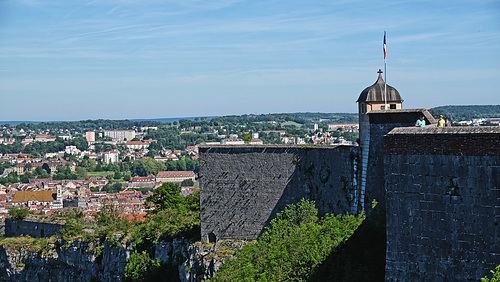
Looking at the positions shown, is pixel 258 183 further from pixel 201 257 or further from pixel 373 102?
pixel 373 102

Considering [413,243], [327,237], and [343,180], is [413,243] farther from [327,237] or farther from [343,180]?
[343,180]

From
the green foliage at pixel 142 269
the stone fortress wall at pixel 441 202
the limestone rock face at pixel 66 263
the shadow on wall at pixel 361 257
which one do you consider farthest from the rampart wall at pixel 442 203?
the limestone rock face at pixel 66 263

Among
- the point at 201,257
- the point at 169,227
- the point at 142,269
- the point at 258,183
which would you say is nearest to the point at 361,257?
the point at 258,183

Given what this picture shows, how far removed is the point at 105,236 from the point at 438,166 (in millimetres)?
26940

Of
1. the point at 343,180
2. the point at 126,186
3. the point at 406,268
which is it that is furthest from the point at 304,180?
the point at 126,186

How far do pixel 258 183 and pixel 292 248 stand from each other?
6.48 meters

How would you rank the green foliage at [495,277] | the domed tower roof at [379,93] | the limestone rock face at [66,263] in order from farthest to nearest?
the limestone rock face at [66,263]
the domed tower roof at [379,93]
the green foliage at [495,277]

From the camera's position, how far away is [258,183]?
27656 mm

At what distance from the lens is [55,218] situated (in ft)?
158

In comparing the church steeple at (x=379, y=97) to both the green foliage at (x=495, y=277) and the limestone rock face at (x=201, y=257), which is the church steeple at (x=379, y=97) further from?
the green foliage at (x=495, y=277)

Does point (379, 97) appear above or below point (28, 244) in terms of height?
above

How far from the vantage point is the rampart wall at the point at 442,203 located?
1203 centimetres

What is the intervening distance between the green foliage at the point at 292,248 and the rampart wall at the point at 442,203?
6.81 m

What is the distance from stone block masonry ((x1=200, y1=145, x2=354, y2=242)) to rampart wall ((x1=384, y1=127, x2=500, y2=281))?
40.1 ft
